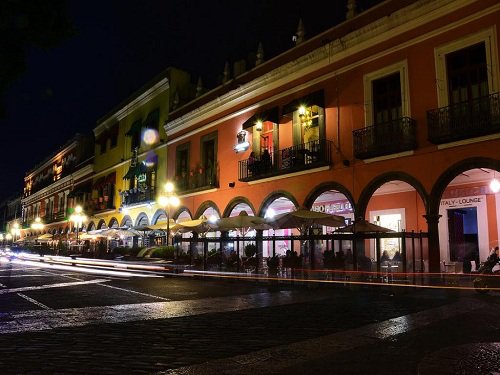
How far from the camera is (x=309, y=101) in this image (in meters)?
17.5

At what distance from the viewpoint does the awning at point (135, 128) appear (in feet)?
102

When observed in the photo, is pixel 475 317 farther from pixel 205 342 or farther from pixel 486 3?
pixel 486 3

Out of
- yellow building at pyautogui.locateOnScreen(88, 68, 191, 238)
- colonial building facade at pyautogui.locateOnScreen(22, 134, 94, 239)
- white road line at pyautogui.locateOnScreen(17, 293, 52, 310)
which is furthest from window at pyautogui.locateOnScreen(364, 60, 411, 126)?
colonial building facade at pyautogui.locateOnScreen(22, 134, 94, 239)

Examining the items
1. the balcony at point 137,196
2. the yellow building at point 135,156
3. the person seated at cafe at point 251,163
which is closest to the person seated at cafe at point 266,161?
the person seated at cafe at point 251,163

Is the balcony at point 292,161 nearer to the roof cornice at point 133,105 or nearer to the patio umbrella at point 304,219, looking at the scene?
the patio umbrella at point 304,219

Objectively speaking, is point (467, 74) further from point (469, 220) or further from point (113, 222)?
point (113, 222)

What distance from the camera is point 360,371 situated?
14.8 ft

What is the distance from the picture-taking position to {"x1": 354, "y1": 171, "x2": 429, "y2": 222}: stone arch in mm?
14187

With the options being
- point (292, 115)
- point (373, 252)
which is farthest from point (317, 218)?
point (292, 115)

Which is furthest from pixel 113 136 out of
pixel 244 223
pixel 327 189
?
pixel 327 189

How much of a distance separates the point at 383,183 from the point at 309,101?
445cm

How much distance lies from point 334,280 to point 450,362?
868 centimetres

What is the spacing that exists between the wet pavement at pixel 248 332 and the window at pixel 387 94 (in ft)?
21.2

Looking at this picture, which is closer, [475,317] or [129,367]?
[129,367]
